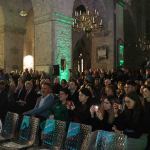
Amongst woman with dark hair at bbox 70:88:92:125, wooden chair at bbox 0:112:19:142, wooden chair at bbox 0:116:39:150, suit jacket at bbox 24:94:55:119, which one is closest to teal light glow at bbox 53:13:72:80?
suit jacket at bbox 24:94:55:119

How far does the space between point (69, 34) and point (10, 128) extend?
34.9ft

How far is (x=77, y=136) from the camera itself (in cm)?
479

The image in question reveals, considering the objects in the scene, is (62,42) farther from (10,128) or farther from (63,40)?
(10,128)

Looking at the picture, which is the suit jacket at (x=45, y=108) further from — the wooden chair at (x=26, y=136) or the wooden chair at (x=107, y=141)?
the wooden chair at (x=107, y=141)

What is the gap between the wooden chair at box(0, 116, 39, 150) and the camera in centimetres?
516

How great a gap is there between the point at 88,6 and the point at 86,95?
1540 centimetres

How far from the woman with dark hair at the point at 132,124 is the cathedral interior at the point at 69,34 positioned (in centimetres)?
905

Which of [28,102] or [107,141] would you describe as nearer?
[107,141]

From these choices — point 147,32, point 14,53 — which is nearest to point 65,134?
point 14,53

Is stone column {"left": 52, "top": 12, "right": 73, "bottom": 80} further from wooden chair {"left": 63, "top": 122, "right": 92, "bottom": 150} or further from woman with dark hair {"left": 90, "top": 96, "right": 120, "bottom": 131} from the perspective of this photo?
wooden chair {"left": 63, "top": 122, "right": 92, "bottom": 150}

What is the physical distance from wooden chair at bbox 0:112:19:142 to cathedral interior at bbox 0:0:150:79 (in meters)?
8.73

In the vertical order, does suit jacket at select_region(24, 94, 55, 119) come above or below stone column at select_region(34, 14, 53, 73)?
below

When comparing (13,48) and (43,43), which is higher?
(13,48)

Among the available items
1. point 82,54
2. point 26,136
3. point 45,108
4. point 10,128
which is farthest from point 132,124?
point 82,54
